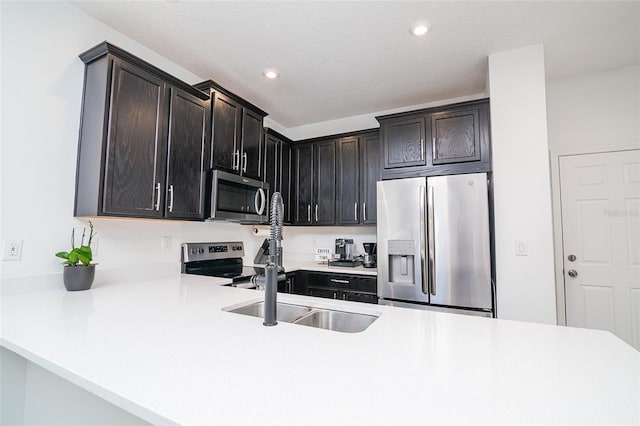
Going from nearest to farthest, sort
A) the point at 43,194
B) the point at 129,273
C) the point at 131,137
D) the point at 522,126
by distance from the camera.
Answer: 1. the point at 43,194
2. the point at 131,137
3. the point at 129,273
4. the point at 522,126

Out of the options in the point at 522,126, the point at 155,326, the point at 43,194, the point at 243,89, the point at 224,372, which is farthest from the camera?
the point at 243,89

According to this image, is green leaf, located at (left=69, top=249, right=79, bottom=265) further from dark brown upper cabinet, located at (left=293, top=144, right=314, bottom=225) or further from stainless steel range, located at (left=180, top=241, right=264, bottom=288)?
dark brown upper cabinet, located at (left=293, top=144, right=314, bottom=225)

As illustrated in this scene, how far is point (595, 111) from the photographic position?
100 inches

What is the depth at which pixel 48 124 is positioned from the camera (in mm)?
1643

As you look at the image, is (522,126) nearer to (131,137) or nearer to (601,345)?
(601,345)

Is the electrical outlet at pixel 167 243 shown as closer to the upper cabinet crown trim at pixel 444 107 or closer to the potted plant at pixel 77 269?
the potted plant at pixel 77 269

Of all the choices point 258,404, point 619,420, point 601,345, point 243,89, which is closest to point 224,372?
point 258,404

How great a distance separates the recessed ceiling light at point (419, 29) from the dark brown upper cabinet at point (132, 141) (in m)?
1.62

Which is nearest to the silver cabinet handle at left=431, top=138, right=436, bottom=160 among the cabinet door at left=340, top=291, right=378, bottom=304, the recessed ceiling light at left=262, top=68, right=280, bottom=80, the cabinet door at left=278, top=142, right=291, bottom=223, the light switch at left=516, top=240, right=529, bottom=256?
the light switch at left=516, top=240, right=529, bottom=256

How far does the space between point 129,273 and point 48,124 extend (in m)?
1.00

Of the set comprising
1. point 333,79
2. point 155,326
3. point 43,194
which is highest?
point 333,79

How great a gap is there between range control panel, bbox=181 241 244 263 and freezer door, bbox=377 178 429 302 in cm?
139

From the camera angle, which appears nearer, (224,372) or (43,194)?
(224,372)

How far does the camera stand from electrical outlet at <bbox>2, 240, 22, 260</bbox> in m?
1.47
